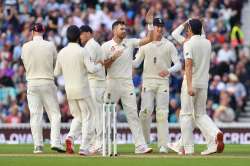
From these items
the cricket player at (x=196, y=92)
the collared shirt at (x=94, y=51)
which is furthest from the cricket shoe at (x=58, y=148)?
the cricket player at (x=196, y=92)

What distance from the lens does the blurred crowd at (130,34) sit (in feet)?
114

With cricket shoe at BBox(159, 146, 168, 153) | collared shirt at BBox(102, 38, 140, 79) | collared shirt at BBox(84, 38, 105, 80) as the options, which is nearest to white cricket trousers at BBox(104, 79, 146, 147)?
collared shirt at BBox(102, 38, 140, 79)

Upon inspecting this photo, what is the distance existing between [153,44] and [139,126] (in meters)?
1.82

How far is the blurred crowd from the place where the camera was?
34.7 metres

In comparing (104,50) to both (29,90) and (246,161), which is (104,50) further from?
(246,161)

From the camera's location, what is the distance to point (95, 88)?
24094 mm

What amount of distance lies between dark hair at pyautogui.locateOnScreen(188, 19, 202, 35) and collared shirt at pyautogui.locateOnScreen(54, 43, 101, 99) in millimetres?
1949

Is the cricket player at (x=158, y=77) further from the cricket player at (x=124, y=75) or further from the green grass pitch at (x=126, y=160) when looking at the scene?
the green grass pitch at (x=126, y=160)

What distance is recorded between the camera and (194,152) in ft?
79.3

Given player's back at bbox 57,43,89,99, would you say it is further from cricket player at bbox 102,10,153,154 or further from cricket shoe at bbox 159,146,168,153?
cricket shoe at bbox 159,146,168,153

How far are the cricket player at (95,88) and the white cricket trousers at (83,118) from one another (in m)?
0.03

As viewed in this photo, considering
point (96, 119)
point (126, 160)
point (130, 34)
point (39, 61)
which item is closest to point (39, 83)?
point (39, 61)

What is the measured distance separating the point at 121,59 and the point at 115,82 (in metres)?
0.47

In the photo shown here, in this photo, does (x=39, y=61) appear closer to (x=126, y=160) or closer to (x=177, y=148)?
(x=177, y=148)
